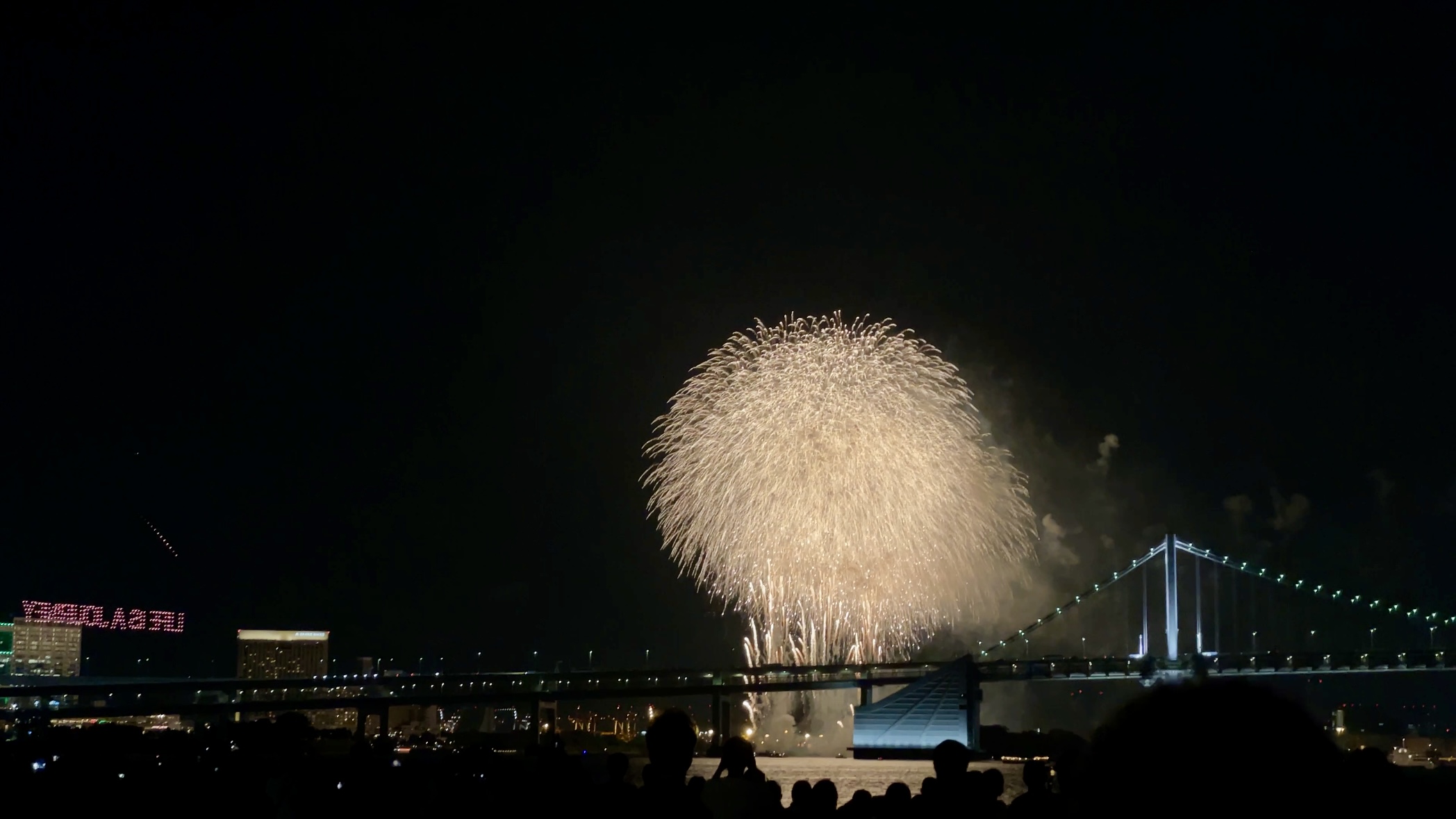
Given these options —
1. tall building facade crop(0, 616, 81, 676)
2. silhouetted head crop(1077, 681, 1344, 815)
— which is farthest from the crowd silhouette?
tall building facade crop(0, 616, 81, 676)

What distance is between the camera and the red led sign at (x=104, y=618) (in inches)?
4776

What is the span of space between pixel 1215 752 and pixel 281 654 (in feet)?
526

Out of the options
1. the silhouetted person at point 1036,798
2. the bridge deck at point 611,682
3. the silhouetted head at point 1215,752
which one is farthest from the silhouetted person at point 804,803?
the bridge deck at point 611,682

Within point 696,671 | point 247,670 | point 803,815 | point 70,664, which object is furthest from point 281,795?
point 247,670

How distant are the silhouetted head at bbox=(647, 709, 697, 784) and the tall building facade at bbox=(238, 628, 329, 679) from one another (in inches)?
6003

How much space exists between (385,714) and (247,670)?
75973 millimetres

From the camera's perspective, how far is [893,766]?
239 ft

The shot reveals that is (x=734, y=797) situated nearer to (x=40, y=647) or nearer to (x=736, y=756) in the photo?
(x=736, y=756)

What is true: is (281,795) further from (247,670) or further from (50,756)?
(247,670)

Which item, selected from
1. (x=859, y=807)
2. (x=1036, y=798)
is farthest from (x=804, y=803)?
(x=1036, y=798)

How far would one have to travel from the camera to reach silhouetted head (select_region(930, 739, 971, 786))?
24.6ft

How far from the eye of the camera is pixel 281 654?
154 m

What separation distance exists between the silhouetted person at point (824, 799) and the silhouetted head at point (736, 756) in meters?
1.26

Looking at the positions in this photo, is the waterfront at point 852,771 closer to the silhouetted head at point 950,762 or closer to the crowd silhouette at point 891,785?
the crowd silhouette at point 891,785
